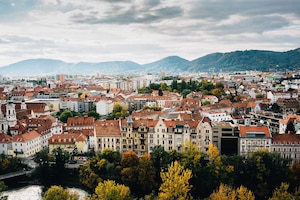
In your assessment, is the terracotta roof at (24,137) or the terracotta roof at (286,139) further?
the terracotta roof at (24,137)

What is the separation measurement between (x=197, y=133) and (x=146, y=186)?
11277 mm

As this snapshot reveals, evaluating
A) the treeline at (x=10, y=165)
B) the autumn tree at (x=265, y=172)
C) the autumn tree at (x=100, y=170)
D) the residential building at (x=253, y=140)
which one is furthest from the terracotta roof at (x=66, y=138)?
the autumn tree at (x=265, y=172)

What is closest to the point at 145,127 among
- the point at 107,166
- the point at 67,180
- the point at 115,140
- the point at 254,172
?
the point at 115,140

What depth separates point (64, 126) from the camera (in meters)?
63.5

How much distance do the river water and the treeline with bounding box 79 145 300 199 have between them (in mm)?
1667

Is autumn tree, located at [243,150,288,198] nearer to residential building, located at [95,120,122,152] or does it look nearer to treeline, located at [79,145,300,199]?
treeline, located at [79,145,300,199]

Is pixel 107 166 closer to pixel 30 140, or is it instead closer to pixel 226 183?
pixel 226 183

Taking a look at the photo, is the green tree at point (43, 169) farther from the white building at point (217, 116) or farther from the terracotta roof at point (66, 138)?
the white building at point (217, 116)

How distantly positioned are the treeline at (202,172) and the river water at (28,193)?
65.6 inches

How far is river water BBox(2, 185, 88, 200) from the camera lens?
38713 millimetres

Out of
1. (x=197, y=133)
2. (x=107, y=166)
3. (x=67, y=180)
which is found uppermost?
(x=197, y=133)

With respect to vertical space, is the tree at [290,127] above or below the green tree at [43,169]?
above

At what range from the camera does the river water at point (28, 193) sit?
38.7 m

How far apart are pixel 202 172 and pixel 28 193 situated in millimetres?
22091
